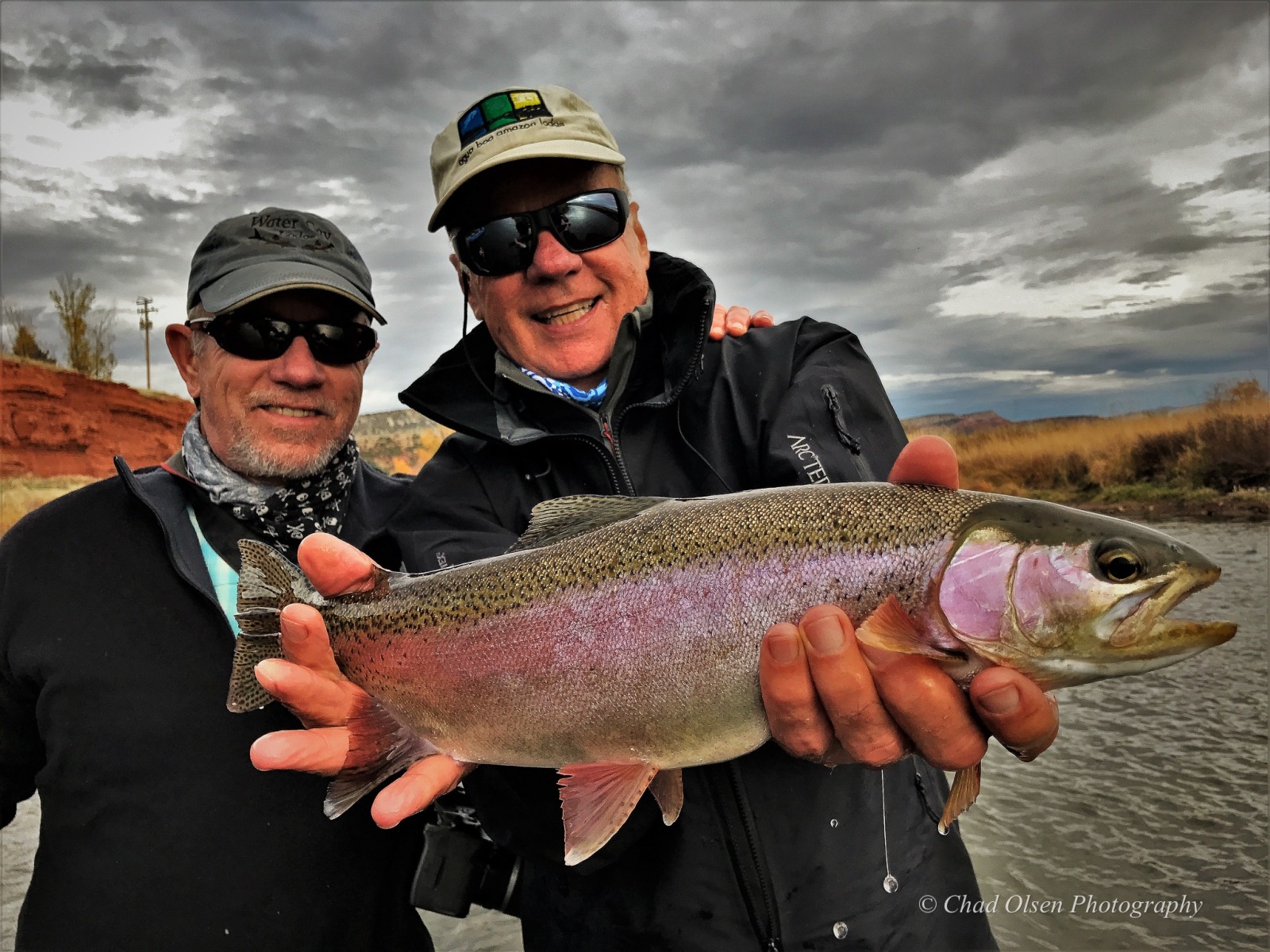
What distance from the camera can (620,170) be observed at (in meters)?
3.12

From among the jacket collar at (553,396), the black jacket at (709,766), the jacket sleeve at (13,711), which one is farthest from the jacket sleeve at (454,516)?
the jacket sleeve at (13,711)

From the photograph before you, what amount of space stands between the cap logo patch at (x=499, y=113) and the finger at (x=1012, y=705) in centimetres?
244

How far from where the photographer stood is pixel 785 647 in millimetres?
1805

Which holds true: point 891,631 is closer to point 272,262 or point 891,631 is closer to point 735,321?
point 735,321

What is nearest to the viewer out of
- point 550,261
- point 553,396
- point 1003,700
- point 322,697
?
point 1003,700

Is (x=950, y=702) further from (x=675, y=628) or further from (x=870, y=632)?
(x=675, y=628)

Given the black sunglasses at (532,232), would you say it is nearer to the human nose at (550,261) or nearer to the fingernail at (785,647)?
the human nose at (550,261)

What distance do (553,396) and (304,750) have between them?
1.30 m

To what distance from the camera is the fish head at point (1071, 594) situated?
69.5 inches

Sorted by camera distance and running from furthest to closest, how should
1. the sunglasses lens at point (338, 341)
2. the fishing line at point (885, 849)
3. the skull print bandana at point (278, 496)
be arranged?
the sunglasses lens at point (338, 341) → the skull print bandana at point (278, 496) → the fishing line at point (885, 849)

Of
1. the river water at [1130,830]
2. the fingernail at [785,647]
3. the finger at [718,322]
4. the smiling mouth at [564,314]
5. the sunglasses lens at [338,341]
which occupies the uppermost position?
the sunglasses lens at [338,341]

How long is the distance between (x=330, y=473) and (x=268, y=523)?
1.21 ft

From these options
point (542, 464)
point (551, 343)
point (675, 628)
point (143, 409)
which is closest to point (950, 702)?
point (675, 628)

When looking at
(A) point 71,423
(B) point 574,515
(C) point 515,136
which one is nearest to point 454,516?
(B) point 574,515
